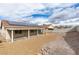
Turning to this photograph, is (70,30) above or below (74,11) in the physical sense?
below

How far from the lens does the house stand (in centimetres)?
294

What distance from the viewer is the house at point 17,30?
294 centimetres

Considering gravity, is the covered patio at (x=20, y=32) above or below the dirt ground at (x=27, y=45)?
above

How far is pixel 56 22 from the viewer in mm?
2951

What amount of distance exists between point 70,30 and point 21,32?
49 cm

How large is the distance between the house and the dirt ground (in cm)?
5

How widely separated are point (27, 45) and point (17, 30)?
0.59 feet

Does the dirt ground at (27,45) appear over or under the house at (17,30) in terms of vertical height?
under

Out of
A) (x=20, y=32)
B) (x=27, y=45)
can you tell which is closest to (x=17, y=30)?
(x=20, y=32)

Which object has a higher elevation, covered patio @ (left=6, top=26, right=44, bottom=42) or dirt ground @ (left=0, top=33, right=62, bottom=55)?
covered patio @ (left=6, top=26, right=44, bottom=42)

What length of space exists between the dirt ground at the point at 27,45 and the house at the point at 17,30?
50 millimetres

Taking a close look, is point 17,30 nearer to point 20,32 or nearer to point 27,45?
point 20,32
